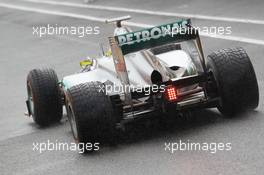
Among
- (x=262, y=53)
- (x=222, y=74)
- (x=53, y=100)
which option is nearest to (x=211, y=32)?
(x=262, y=53)

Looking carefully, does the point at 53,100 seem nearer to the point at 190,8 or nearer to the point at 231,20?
the point at 231,20

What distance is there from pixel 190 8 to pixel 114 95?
46.0 feet

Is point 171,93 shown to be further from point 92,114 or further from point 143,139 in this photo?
point 92,114

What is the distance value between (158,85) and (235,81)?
1038mm

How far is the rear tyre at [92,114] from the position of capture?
9.64 metres

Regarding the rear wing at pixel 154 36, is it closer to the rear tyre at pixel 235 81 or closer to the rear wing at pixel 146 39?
the rear wing at pixel 146 39

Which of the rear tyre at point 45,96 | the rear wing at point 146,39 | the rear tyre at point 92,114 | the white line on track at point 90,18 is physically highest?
the rear wing at point 146,39

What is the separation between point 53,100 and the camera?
11.9m

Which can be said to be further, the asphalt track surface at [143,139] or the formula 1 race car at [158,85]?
the formula 1 race car at [158,85]

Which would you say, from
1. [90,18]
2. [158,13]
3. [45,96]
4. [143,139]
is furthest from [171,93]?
[90,18]

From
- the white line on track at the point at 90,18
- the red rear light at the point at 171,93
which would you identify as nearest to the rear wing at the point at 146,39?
the red rear light at the point at 171,93

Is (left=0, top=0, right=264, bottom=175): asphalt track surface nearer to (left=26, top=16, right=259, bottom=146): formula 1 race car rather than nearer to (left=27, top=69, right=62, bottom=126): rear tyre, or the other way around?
(left=27, top=69, right=62, bottom=126): rear tyre

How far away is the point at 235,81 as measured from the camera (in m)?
10.1

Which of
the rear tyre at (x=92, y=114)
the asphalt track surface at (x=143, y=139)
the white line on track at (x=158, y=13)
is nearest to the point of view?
the asphalt track surface at (x=143, y=139)
